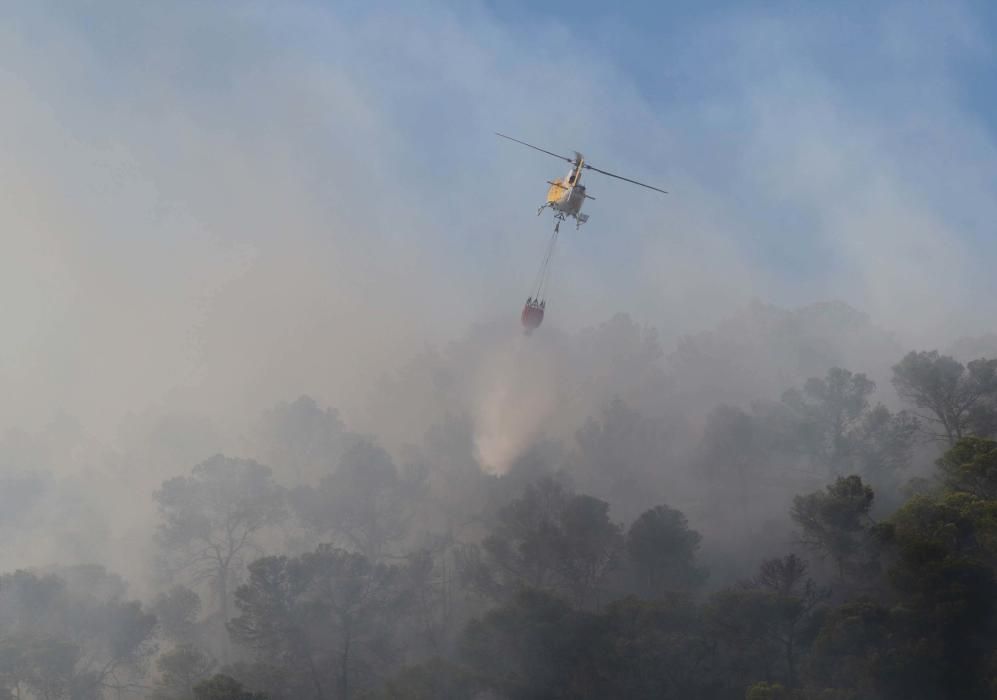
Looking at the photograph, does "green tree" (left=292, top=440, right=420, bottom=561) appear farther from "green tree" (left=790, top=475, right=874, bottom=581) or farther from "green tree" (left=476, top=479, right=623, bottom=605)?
"green tree" (left=790, top=475, right=874, bottom=581)

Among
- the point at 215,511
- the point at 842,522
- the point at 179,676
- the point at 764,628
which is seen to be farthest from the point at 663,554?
the point at 215,511

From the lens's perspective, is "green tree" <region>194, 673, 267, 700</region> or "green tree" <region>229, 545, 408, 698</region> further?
"green tree" <region>229, 545, 408, 698</region>

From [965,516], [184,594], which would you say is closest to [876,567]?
[965,516]

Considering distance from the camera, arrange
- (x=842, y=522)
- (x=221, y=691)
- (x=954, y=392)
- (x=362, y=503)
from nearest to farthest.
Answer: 1. (x=221, y=691)
2. (x=842, y=522)
3. (x=954, y=392)
4. (x=362, y=503)

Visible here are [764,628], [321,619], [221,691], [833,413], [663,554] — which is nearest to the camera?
[221,691]

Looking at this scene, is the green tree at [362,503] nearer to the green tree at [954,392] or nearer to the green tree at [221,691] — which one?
the green tree at [221,691]

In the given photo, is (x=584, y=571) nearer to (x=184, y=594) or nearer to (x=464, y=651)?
(x=464, y=651)

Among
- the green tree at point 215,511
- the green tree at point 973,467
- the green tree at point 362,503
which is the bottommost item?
the green tree at point 215,511

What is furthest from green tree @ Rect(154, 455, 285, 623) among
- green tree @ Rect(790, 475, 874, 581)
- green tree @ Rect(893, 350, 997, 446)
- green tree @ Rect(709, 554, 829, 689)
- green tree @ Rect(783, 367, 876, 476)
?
green tree @ Rect(893, 350, 997, 446)

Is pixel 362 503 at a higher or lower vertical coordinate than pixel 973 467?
lower

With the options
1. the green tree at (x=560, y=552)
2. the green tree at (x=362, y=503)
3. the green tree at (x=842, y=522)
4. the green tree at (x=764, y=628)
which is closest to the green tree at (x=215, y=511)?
the green tree at (x=362, y=503)

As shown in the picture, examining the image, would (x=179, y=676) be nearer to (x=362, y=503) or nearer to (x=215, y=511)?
(x=215, y=511)

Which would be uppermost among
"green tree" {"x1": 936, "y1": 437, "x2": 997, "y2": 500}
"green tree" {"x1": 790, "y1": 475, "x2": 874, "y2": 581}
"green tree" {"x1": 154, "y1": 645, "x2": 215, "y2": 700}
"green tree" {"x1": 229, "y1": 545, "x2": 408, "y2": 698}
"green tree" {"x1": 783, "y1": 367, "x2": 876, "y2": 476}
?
"green tree" {"x1": 783, "y1": 367, "x2": 876, "y2": 476}

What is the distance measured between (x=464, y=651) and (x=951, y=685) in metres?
26.5
